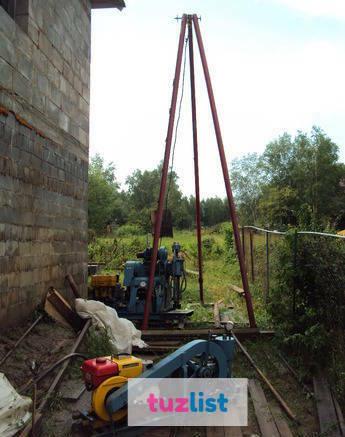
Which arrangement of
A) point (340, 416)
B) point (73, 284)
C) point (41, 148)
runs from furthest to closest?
1. point (73, 284)
2. point (41, 148)
3. point (340, 416)

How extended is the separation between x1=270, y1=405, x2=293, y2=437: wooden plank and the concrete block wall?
3465 millimetres

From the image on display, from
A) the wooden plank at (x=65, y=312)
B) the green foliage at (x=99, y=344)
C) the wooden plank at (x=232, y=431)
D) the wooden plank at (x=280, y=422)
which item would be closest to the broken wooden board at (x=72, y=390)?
the green foliage at (x=99, y=344)

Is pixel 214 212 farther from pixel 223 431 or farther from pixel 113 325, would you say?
pixel 223 431

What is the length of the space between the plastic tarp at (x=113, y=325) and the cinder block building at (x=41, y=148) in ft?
2.43

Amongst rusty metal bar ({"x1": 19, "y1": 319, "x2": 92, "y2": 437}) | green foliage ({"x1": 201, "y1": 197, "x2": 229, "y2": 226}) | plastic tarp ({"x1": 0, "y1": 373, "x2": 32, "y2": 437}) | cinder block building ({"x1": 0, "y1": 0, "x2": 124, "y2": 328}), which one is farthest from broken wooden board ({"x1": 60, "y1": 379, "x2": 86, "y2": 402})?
green foliage ({"x1": 201, "y1": 197, "x2": 229, "y2": 226})

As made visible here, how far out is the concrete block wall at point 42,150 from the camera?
5.76 m

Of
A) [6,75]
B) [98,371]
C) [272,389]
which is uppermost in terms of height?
[6,75]

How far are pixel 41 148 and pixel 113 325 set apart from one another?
9.69ft

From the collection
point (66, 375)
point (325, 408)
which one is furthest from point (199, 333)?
point (325, 408)

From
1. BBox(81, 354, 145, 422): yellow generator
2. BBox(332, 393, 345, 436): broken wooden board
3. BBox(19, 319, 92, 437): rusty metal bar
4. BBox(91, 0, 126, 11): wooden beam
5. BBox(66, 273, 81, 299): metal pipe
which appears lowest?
BBox(332, 393, 345, 436): broken wooden board

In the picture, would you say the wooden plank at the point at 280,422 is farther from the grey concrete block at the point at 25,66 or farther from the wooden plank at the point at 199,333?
the grey concrete block at the point at 25,66

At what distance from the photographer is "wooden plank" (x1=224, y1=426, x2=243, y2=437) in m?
3.89

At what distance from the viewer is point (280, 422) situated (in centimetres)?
416

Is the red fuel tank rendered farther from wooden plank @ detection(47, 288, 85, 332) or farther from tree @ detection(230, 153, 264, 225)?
tree @ detection(230, 153, 264, 225)
